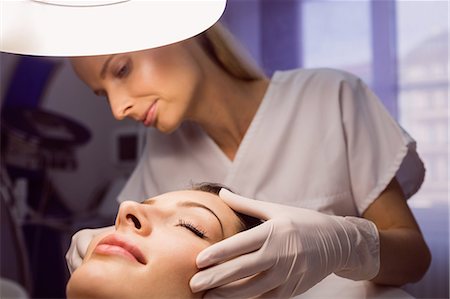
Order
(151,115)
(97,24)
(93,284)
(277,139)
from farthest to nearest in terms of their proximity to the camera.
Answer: (277,139) < (151,115) < (97,24) < (93,284)

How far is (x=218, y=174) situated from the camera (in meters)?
1.20

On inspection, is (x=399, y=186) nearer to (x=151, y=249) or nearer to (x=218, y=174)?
(x=218, y=174)

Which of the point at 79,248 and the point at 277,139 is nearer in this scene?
the point at 79,248

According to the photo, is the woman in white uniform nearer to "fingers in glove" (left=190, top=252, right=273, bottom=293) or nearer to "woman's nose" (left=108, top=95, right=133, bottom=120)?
"woman's nose" (left=108, top=95, right=133, bottom=120)

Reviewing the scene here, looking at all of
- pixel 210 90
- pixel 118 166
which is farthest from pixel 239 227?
pixel 118 166

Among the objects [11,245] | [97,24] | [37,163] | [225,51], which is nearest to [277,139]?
[225,51]

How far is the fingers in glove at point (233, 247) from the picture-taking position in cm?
68

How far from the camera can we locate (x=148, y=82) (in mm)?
1018

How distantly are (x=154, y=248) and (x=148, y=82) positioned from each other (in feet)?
1.27

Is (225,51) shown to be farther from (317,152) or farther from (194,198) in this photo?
(194,198)

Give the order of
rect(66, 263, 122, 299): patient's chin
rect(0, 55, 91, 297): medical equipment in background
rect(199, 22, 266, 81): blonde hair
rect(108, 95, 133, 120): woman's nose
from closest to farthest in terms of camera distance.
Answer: rect(66, 263, 122, 299): patient's chin < rect(108, 95, 133, 120): woman's nose < rect(199, 22, 266, 81): blonde hair < rect(0, 55, 91, 297): medical equipment in background

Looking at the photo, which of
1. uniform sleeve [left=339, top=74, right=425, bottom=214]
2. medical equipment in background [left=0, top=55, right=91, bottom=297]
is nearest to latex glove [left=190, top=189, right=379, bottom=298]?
uniform sleeve [left=339, top=74, right=425, bottom=214]

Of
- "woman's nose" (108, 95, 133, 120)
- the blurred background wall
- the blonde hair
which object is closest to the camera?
"woman's nose" (108, 95, 133, 120)

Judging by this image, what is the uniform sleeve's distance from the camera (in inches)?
42.5
